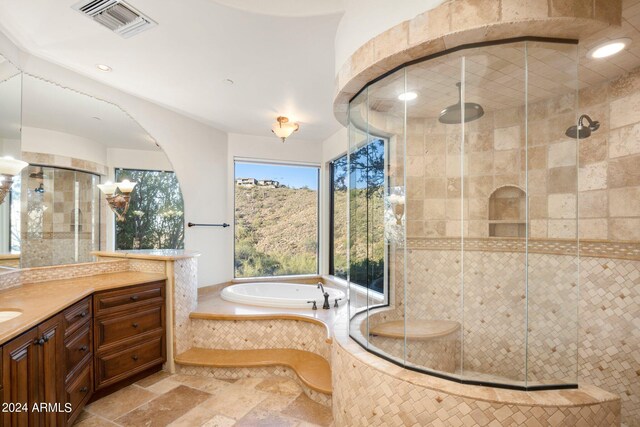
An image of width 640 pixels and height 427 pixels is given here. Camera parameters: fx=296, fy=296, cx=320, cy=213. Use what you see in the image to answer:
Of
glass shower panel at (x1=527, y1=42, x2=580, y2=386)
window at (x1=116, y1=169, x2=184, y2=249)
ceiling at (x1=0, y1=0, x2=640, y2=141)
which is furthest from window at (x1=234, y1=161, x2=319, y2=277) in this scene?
glass shower panel at (x1=527, y1=42, x2=580, y2=386)

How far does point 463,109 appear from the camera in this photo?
7.26 feet

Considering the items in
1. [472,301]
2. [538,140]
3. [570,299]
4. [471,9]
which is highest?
[471,9]

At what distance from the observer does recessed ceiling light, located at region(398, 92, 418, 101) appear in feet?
6.49

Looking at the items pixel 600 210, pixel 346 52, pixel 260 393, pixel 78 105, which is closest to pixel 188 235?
pixel 78 105

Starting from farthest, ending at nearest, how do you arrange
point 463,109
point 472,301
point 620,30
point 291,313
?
1. point 291,313
2. point 472,301
3. point 463,109
4. point 620,30

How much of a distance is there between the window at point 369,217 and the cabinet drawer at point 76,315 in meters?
1.90

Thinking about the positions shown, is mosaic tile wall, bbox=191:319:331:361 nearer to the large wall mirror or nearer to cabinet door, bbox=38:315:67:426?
the large wall mirror

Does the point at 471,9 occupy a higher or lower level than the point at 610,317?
higher

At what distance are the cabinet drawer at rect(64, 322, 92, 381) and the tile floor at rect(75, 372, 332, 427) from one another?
1.34ft

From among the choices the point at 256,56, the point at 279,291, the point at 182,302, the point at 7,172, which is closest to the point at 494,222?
the point at 256,56

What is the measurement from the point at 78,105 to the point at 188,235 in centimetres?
168

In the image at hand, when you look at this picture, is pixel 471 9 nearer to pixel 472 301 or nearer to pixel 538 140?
pixel 538 140

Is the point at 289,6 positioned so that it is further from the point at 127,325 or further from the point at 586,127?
the point at 127,325

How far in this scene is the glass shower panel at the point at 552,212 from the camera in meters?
1.65
